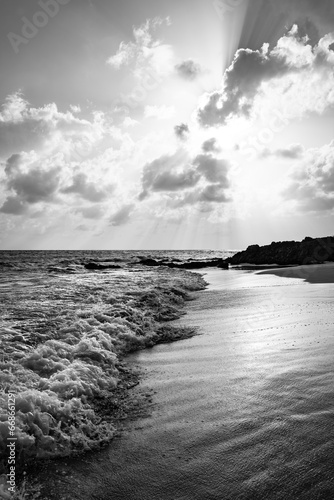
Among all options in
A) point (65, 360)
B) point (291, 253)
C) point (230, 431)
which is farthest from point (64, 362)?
point (291, 253)

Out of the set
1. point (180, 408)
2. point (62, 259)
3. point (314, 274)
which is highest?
point (314, 274)

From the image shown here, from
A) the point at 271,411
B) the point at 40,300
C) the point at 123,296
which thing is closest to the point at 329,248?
the point at 123,296

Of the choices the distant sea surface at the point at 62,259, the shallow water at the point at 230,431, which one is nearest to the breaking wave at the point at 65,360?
the shallow water at the point at 230,431

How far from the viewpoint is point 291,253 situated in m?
41.2

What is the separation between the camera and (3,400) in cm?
388

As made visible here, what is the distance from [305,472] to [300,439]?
47cm

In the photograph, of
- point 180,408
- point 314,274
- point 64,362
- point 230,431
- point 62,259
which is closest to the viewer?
point 230,431

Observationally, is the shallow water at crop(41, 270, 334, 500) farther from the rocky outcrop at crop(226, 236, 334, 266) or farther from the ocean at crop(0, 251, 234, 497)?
the rocky outcrop at crop(226, 236, 334, 266)

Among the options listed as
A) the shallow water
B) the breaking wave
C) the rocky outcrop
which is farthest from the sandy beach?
the shallow water

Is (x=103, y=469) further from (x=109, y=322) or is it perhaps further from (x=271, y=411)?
(x=109, y=322)

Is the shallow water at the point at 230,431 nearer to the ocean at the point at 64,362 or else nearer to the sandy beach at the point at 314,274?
the ocean at the point at 64,362

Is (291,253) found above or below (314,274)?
above

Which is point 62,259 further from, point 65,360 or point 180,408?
point 180,408

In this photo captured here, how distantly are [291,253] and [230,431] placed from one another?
135 feet
